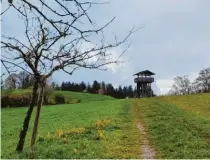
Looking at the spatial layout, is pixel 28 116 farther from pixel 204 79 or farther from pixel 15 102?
pixel 204 79

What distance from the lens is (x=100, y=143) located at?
58.3 feet

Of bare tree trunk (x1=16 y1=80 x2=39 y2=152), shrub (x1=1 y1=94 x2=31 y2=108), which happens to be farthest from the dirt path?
shrub (x1=1 y1=94 x2=31 y2=108)

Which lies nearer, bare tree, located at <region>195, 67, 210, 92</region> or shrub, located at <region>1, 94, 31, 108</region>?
shrub, located at <region>1, 94, 31, 108</region>

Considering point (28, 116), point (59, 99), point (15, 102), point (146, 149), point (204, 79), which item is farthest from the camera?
point (204, 79)

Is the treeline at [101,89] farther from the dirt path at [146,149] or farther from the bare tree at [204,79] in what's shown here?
the dirt path at [146,149]

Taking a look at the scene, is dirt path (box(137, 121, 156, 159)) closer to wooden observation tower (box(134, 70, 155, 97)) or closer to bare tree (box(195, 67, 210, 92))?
wooden observation tower (box(134, 70, 155, 97))

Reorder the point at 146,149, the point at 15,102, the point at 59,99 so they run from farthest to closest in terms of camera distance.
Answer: the point at 59,99, the point at 15,102, the point at 146,149

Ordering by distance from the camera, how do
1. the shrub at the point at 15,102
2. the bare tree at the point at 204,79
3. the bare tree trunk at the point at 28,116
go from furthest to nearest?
the bare tree at the point at 204,79 < the shrub at the point at 15,102 < the bare tree trunk at the point at 28,116

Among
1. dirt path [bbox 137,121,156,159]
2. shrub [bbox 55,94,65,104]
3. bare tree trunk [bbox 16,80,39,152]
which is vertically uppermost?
shrub [bbox 55,94,65,104]

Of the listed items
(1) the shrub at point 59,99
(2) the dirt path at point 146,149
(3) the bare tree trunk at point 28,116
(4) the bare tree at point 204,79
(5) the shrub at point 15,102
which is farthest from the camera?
(4) the bare tree at point 204,79

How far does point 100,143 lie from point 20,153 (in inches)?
163

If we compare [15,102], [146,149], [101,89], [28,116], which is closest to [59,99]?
[15,102]

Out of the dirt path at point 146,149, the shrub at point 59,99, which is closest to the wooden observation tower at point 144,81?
the shrub at point 59,99

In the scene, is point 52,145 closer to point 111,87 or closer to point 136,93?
point 136,93
